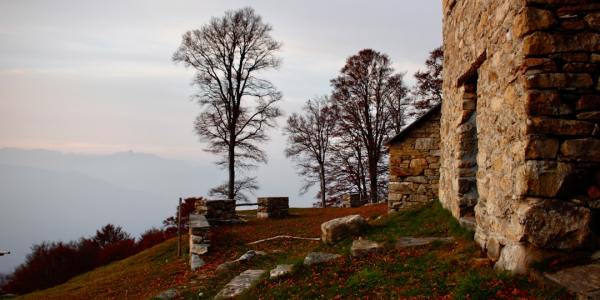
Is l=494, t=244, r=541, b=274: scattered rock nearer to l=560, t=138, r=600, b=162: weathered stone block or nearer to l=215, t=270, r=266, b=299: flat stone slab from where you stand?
l=560, t=138, r=600, b=162: weathered stone block

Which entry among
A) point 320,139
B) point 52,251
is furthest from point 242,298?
point 320,139

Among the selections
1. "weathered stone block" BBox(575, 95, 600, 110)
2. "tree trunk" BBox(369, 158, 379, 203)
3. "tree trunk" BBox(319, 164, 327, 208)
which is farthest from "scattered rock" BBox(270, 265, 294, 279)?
"tree trunk" BBox(319, 164, 327, 208)

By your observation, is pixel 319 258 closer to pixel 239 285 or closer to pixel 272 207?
pixel 239 285

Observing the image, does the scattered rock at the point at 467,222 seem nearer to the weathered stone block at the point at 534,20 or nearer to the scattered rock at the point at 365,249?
the scattered rock at the point at 365,249

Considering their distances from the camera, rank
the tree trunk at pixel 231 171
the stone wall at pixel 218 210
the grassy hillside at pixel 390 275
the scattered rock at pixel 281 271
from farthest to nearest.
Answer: the tree trunk at pixel 231 171, the stone wall at pixel 218 210, the scattered rock at pixel 281 271, the grassy hillside at pixel 390 275

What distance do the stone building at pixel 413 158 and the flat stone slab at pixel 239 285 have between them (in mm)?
7011

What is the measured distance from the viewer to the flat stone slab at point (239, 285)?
642cm

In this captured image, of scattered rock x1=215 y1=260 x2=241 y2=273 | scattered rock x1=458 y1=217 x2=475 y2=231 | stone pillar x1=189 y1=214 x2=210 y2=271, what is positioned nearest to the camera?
scattered rock x1=458 y1=217 x2=475 y2=231

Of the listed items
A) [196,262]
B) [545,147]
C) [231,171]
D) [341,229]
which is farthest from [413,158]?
[231,171]

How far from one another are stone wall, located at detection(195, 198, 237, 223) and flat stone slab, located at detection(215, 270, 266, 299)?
30.8 feet

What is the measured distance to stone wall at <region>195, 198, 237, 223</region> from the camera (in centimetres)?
1691

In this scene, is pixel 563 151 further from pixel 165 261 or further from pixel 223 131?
pixel 223 131

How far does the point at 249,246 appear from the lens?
1214 cm

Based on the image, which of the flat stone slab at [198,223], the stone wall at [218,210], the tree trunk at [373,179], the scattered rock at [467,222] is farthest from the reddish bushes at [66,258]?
the scattered rock at [467,222]
